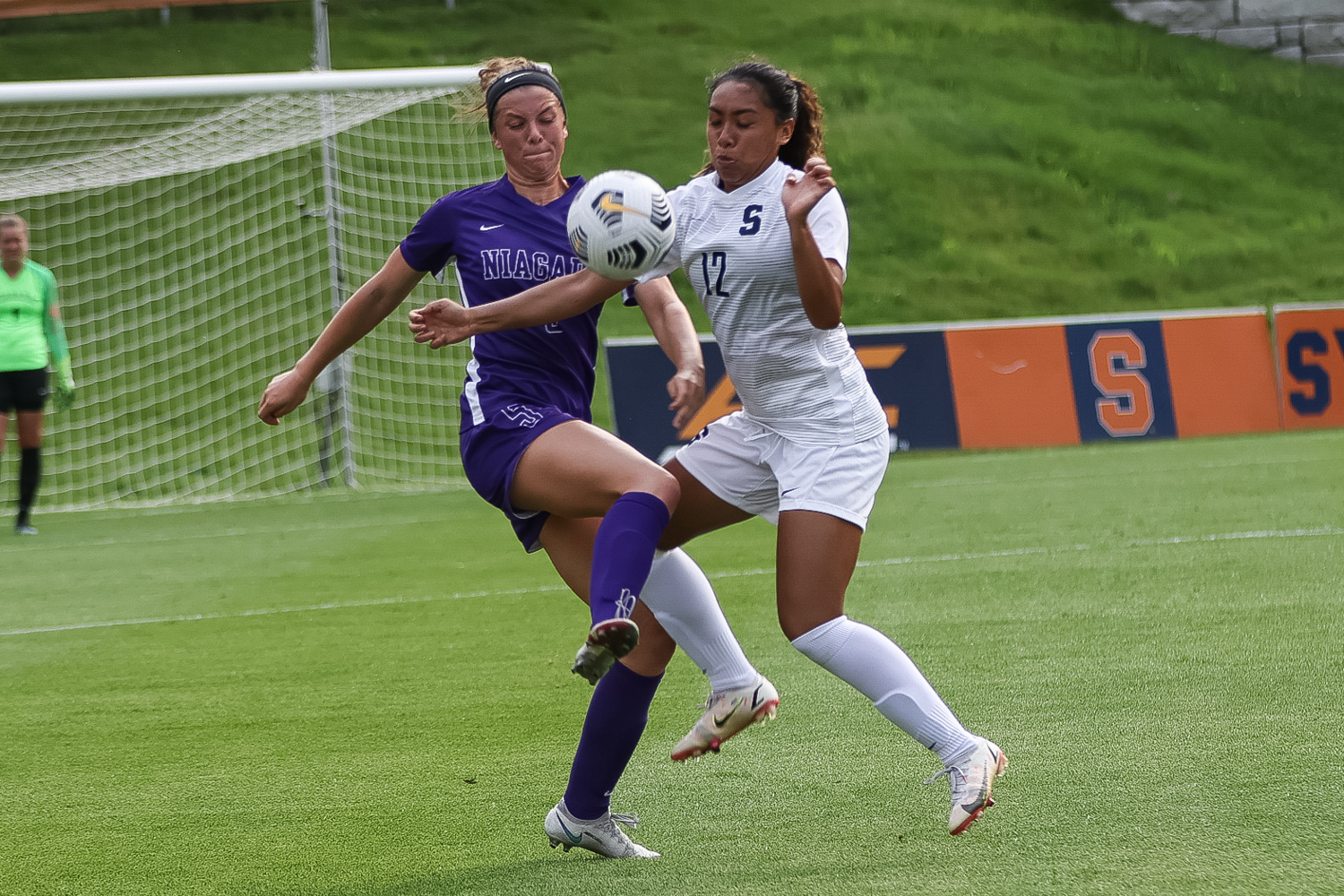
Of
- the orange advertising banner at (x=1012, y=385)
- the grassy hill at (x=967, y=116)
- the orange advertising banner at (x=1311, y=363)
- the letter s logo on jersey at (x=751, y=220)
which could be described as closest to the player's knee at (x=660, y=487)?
the letter s logo on jersey at (x=751, y=220)

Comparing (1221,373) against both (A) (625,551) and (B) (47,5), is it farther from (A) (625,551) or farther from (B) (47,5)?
(A) (625,551)

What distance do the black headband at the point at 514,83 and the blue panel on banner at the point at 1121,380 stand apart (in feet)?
35.1

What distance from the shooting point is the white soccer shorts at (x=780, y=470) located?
3273 millimetres

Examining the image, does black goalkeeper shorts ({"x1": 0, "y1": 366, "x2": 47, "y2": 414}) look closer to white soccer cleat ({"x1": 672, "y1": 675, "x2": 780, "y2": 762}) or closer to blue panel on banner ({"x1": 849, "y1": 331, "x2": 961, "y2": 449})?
blue panel on banner ({"x1": 849, "y1": 331, "x2": 961, "y2": 449})

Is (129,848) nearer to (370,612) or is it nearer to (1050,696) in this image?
(1050,696)

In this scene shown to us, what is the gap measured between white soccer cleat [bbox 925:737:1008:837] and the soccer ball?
1.31 m

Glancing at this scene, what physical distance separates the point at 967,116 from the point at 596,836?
66.5ft

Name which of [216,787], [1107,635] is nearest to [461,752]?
[216,787]

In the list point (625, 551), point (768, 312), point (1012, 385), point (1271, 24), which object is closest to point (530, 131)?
point (768, 312)

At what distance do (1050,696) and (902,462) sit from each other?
8623mm

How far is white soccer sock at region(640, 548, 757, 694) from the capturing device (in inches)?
135

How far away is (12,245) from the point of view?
10.6m

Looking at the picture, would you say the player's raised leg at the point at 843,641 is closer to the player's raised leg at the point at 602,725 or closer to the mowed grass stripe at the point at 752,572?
the player's raised leg at the point at 602,725

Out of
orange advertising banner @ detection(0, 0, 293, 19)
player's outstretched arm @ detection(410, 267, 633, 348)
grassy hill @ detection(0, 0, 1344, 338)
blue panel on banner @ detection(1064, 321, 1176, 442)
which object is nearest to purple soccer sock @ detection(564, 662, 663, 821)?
player's outstretched arm @ detection(410, 267, 633, 348)
